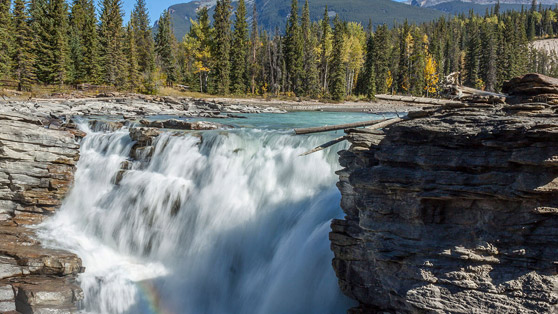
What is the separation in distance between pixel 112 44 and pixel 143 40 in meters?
12.6

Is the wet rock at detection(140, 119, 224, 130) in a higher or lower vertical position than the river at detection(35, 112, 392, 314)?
higher

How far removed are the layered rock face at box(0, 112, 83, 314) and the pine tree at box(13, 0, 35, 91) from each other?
109ft

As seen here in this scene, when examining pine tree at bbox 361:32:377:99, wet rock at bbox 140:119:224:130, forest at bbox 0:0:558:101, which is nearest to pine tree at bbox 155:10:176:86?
forest at bbox 0:0:558:101

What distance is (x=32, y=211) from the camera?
14.2m

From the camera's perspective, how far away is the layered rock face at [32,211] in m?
9.20

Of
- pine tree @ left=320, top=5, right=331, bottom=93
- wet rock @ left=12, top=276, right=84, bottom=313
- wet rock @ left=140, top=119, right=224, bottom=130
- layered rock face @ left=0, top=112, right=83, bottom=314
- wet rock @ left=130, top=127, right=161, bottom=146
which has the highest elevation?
pine tree @ left=320, top=5, right=331, bottom=93

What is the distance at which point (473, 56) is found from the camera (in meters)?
83.5

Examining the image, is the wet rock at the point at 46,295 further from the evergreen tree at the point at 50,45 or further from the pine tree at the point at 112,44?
the pine tree at the point at 112,44

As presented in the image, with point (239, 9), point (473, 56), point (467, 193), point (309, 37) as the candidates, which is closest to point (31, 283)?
point (467, 193)

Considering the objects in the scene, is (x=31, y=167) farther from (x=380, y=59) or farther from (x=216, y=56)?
(x=380, y=59)

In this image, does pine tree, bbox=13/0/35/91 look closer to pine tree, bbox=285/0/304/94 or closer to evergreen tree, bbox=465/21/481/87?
pine tree, bbox=285/0/304/94

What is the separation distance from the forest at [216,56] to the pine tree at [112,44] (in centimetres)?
14

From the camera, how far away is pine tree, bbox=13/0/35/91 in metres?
43.7

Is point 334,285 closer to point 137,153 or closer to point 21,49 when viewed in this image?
point 137,153
